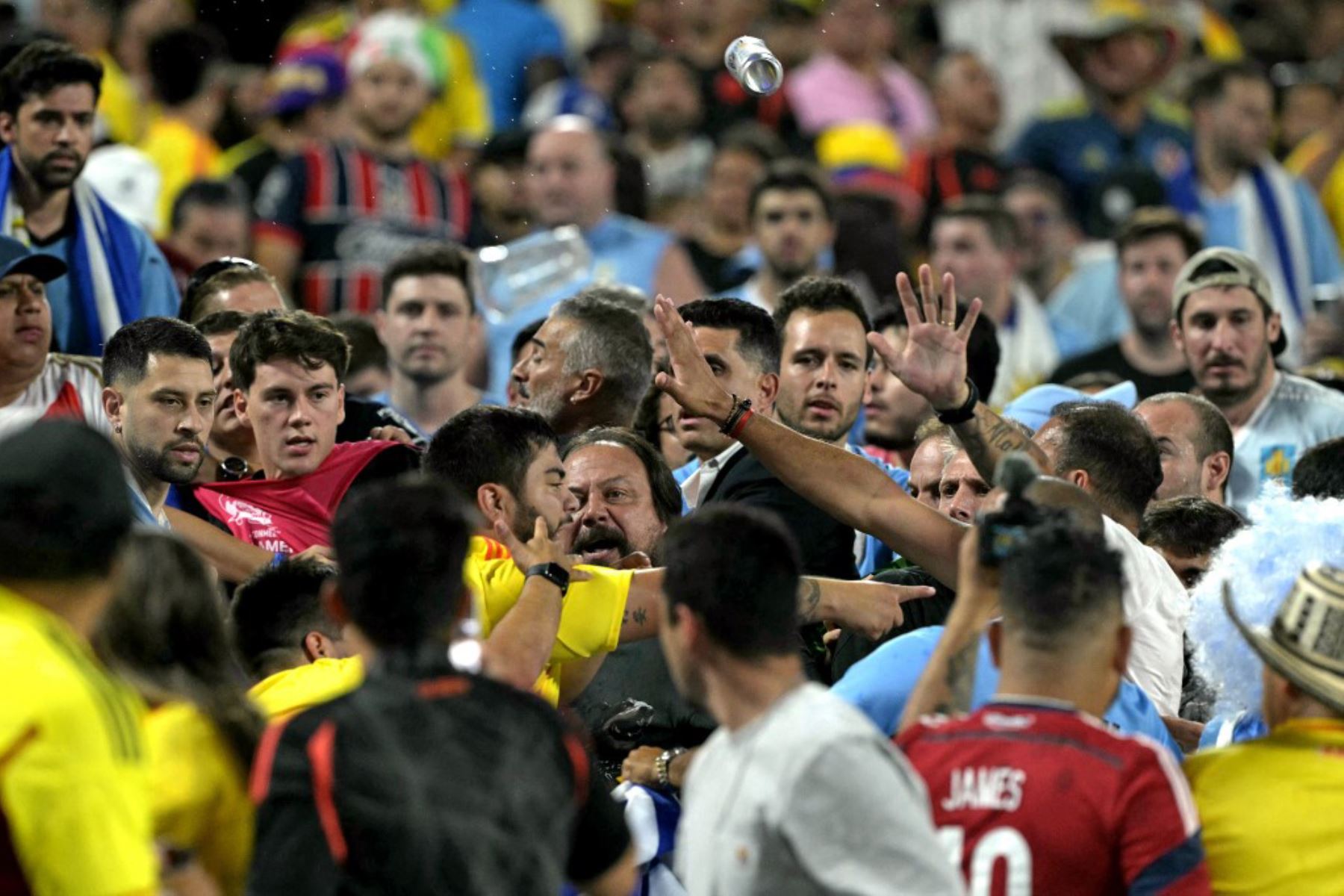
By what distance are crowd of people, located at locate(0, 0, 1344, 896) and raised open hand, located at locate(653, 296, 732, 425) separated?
0.01 metres

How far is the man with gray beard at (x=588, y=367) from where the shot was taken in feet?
26.8

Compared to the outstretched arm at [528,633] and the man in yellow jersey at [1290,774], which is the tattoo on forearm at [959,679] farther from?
the outstretched arm at [528,633]

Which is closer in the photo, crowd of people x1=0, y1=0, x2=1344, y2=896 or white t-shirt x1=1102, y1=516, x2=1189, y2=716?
crowd of people x1=0, y1=0, x2=1344, y2=896

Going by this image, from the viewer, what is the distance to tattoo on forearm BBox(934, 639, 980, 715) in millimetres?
5059

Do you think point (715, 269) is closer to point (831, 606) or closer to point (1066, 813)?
point (831, 606)

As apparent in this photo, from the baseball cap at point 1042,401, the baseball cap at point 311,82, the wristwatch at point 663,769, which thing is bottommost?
the wristwatch at point 663,769

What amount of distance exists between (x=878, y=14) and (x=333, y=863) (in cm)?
1274

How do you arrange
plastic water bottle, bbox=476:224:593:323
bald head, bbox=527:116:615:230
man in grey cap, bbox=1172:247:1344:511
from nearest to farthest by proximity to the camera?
1. man in grey cap, bbox=1172:247:1344:511
2. plastic water bottle, bbox=476:224:593:323
3. bald head, bbox=527:116:615:230

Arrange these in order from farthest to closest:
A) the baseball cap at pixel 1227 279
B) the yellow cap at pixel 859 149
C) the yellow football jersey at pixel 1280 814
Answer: the yellow cap at pixel 859 149 < the baseball cap at pixel 1227 279 < the yellow football jersey at pixel 1280 814

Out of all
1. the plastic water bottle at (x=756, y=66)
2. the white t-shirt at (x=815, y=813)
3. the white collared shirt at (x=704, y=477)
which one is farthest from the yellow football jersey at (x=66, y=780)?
the plastic water bottle at (x=756, y=66)

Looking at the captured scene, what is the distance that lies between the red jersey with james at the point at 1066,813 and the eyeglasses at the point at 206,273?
4.99 metres

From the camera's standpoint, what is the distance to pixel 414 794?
4141mm

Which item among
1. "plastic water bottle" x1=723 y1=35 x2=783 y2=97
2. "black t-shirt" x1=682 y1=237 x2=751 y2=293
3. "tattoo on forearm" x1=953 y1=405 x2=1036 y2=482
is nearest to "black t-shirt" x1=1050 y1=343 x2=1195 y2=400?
"black t-shirt" x1=682 y1=237 x2=751 y2=293

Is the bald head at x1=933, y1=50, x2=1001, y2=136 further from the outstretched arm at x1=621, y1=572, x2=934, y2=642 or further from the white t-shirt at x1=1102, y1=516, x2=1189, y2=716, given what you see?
the outstretched arm at x1=621, y1=572, x2=934, y2=642
